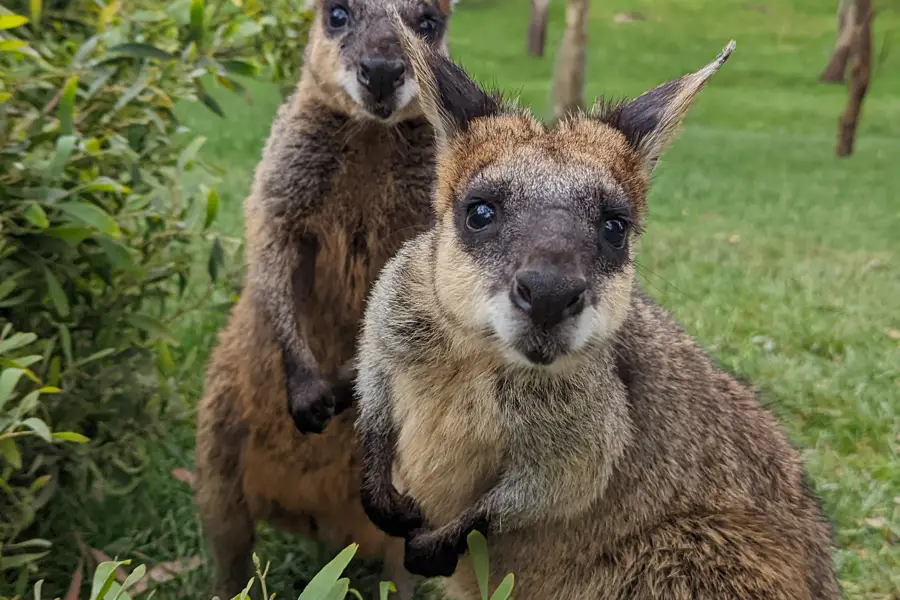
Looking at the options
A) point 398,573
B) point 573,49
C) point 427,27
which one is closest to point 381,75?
point 427,27

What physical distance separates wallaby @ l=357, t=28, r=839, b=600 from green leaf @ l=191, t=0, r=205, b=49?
42.0 inches

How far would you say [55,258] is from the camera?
2.62 meters

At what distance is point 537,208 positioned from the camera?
6.42 feet

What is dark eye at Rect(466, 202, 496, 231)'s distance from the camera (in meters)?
2.02

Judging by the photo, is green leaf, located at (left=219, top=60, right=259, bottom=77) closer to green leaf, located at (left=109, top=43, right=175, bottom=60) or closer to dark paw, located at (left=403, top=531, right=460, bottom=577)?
green leaf, located at (left=109, top=43, right=175, bottom=60)

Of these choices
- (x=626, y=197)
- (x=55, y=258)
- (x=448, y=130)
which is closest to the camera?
(x=626, y=197)

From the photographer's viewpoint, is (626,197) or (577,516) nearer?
(626,197)

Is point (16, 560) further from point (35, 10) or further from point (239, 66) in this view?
point (239, 66)

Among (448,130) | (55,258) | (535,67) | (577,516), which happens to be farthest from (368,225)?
(535,67)

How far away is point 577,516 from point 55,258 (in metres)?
1.54

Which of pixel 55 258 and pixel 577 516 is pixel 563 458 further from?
pixel 55 258

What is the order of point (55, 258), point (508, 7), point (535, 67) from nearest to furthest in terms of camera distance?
point (55, 258)
point (535, 67)
point (508, 7)

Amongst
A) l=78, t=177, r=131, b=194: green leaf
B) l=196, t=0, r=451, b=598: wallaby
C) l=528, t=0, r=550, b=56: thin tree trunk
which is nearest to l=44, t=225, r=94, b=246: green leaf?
l=78, t=177, r=131, b=194: green leaf

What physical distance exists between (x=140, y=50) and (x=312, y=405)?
1.14 metres
